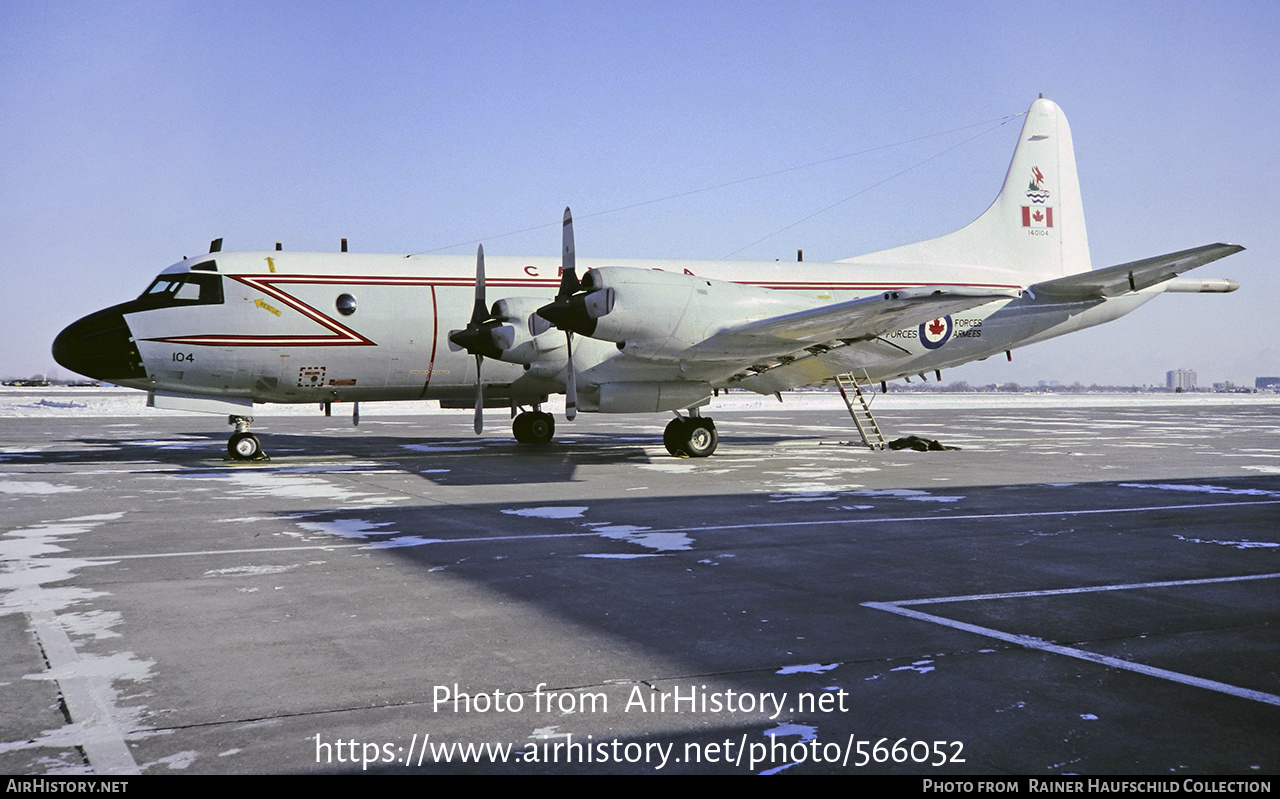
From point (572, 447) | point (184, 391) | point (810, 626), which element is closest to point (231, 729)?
point (810, 626)

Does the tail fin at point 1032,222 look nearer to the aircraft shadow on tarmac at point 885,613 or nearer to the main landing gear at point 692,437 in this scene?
the main landing gear at point 692,437

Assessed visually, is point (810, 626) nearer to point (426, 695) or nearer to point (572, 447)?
Result: point (426, 695)

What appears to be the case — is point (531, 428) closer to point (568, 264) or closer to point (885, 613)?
point (568, 264)

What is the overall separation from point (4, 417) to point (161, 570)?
35.2 metres

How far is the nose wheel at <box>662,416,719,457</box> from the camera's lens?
1791 centimetres

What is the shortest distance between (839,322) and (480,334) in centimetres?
647

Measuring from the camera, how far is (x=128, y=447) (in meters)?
20.7

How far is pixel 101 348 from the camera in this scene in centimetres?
1567

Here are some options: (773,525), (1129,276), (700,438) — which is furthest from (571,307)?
(1129,276)

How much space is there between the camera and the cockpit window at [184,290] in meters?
16.4

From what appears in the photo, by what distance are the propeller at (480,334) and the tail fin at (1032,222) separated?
386 inches

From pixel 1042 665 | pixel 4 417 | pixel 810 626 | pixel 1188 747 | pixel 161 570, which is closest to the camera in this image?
pixel 1188 747

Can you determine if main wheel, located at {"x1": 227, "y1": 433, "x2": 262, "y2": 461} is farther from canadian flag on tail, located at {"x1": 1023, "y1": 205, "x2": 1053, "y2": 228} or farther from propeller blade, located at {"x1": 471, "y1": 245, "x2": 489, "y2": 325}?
canadian flag on tail, located at {"x1": 1023, "y1": 205, "x2": 1053, "y2": 228}

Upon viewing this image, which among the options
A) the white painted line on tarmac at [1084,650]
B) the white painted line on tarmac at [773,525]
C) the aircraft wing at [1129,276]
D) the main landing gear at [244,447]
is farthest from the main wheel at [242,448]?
the aircraft wing at [1129,276]
